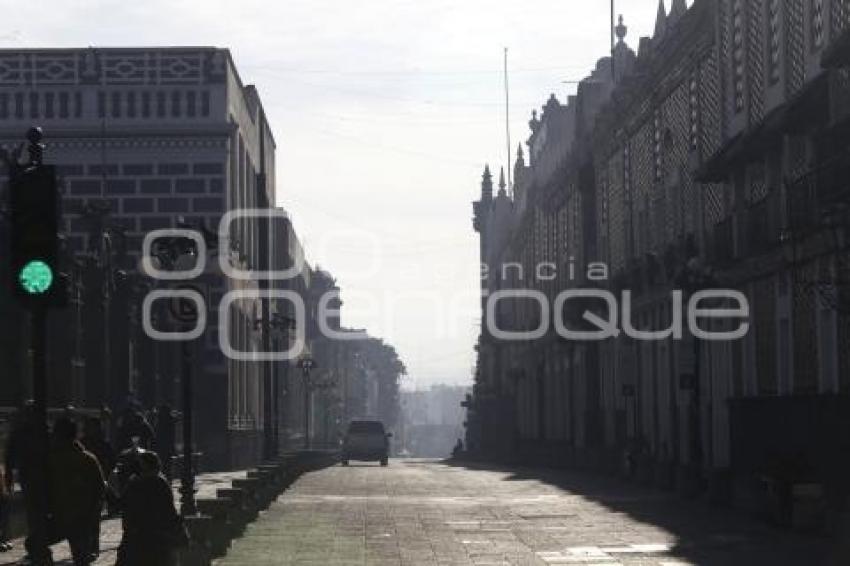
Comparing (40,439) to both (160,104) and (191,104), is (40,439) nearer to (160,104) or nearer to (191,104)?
(191,104)

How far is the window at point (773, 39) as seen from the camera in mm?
41438

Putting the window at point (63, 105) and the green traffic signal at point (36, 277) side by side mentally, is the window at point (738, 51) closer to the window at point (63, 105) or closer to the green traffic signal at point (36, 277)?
the green traffic signal at point (36, 277)

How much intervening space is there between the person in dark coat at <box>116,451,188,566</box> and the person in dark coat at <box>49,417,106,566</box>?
4287 mm

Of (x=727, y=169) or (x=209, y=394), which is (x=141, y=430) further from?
(x=209, y=394)

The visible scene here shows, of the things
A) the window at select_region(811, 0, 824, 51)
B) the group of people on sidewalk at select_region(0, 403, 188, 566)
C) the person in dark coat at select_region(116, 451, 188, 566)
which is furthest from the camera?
the window at select_region(811, 0, 824, 51)

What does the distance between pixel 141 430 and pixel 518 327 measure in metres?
84.4

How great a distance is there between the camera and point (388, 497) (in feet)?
140

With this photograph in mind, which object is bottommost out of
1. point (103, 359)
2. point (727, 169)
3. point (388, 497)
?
point (388, 497)

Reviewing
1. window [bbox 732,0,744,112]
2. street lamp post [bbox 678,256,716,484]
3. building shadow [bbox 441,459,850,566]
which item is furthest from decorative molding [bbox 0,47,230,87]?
street lamp post [bbox 678,256,716,484]

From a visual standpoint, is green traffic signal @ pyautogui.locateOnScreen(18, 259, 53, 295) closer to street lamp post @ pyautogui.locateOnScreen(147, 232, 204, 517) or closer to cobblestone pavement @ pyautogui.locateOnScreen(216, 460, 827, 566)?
cobblestone pavement @ pyautogui.locateOnScreen(216, 460, 827, 566)

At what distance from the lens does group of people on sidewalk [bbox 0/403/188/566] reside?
15438 mm

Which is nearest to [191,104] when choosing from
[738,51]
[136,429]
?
[738,51]

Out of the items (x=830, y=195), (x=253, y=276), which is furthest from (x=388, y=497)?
(x=253, y=276)

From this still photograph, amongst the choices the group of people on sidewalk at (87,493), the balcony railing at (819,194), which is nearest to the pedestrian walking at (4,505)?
the group of people on sidewalk at (87,493)
